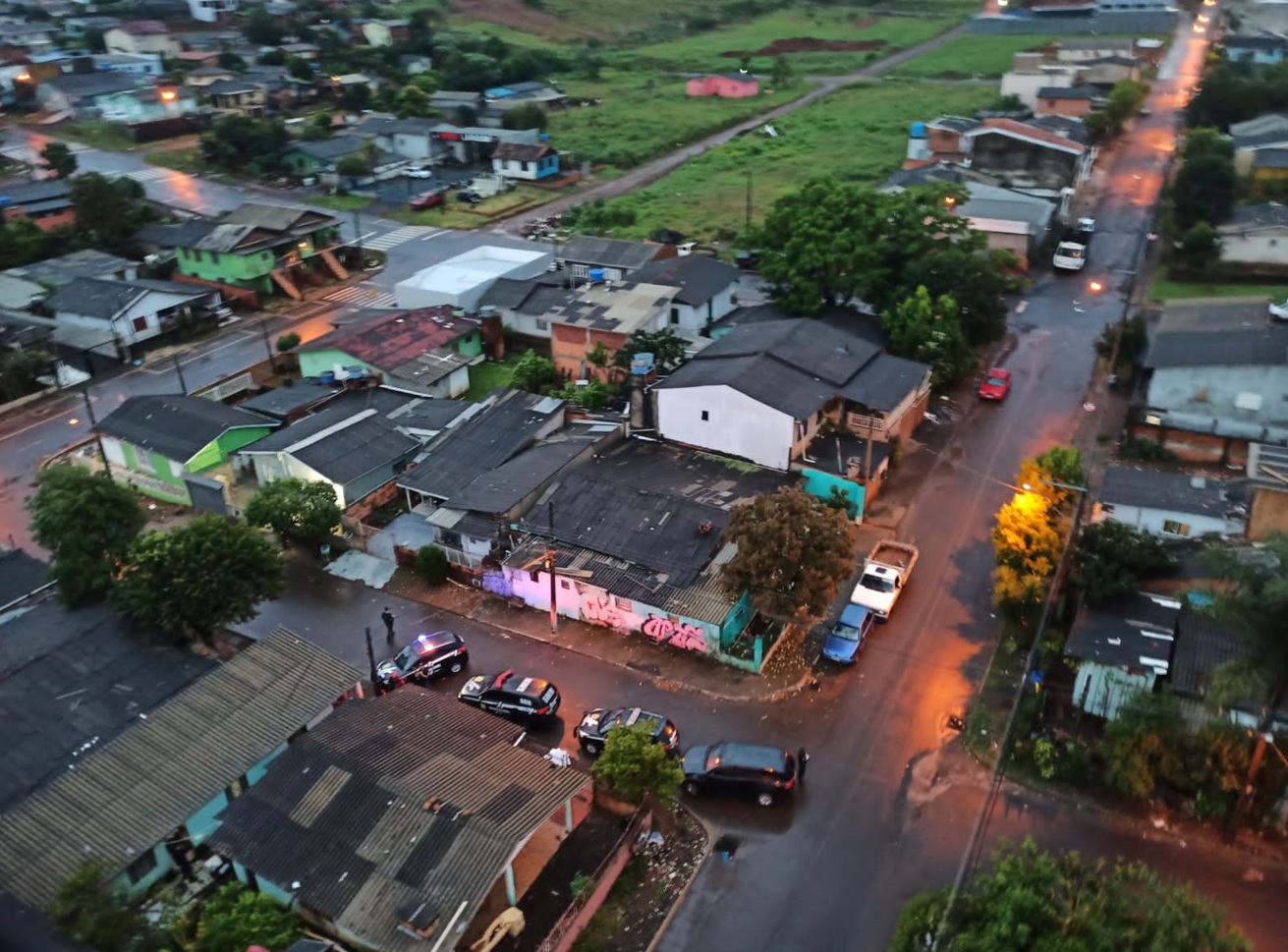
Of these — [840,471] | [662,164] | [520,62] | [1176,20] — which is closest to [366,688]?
[840,471]

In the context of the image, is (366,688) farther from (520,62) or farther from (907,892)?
(520,62)

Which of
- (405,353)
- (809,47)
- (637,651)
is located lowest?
(637,651)

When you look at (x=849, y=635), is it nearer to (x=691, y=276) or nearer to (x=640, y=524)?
(x=640, y=524)

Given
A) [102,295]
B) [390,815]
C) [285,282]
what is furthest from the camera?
[285,282]

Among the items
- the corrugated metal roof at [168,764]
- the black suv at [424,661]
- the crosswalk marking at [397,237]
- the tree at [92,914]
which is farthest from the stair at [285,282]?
the tree at [92,914]

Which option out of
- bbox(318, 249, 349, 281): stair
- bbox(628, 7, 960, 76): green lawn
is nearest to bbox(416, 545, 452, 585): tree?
bbox(318, 249, 349, 281): stair

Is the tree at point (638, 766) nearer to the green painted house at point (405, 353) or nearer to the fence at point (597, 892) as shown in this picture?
the fence at point (597, 892)

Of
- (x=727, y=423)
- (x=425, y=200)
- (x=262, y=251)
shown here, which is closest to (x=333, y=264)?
(x=262, y=251)
